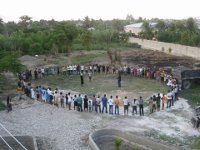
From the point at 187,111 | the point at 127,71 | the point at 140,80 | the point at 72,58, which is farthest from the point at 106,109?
the point at 72,58

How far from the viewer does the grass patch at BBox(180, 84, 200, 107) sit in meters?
22.0

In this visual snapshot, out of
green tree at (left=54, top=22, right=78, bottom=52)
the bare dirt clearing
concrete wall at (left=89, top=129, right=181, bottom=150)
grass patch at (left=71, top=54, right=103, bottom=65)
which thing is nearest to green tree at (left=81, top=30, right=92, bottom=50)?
Result: green tree at (left=54, top=22, right=78, bottom=52)

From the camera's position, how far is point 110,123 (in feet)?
58.4

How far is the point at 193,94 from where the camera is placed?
23844 millimetres

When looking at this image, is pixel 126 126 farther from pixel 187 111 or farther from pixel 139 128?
pixel 187 111

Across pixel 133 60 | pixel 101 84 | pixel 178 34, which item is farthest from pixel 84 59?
pixel 178 34

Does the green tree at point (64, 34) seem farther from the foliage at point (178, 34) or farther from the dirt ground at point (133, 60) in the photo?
the foliage at point (178, 34)

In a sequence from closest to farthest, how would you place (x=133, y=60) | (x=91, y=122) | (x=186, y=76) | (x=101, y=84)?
(x=91, y=122)
(x=186, y=76)
(x=101, y=84)
(x=133, y=60)

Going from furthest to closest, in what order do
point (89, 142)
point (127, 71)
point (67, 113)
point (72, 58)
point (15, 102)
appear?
point (72, 58), point (127, 71), point (15, 102), point (67, 113), point (89, 142)

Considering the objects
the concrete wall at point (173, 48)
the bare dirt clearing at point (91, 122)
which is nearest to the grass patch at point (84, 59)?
the concrete wall at point (173, 48)

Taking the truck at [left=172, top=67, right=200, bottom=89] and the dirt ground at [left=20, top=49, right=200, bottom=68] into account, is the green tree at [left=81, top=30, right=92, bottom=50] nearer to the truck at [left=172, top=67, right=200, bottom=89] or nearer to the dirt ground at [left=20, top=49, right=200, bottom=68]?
the dirt ground at [left=20, top=49, right=200, bottom=68]

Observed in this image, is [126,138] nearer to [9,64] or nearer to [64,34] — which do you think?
[9,64]

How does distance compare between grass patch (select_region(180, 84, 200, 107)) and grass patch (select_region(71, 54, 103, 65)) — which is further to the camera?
grass patch (select_region(71, 54, 103, 65))

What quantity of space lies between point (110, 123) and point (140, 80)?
433 inches
